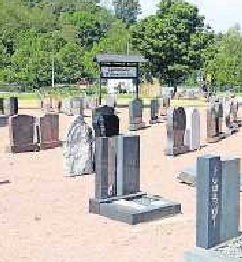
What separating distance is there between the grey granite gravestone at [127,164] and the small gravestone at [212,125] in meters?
8.29

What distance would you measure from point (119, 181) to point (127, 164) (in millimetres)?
300

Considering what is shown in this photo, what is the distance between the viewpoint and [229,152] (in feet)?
53.0

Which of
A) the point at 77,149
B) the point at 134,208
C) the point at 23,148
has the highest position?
the point at 77,149

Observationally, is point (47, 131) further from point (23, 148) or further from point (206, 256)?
point (206, 256)

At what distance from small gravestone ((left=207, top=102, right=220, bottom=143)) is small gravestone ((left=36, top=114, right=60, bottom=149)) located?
177 inches

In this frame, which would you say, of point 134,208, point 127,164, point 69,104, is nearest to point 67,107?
point 69,104

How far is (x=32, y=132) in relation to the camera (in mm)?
16266

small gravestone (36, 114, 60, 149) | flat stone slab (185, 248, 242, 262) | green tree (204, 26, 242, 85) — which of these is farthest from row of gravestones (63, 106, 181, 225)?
green tree (204, 26, 242, 85)

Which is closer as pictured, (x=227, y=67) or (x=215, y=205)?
(x=215, y=205)

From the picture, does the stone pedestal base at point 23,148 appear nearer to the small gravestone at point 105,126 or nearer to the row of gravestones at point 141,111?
the small gravestone at point 105,126

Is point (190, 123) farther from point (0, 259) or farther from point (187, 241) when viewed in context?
point (0, 259)

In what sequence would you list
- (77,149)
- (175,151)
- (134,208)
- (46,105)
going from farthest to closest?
(46,105), (175,151), (77,149), (134,208)

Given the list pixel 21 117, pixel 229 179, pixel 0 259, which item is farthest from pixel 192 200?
pixel 21 117

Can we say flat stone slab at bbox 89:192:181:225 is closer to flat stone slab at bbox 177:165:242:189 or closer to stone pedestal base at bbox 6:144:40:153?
flat stone slab at bbox 177:165:242:189
